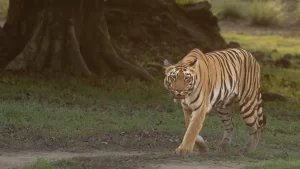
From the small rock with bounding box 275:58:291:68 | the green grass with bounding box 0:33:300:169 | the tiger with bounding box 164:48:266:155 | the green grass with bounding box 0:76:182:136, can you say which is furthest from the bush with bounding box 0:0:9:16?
the tiger with bounding box 164:48:266:155

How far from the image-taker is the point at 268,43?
28.7 meters

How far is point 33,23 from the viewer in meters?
18.7

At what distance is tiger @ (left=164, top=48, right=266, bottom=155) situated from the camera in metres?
10.7

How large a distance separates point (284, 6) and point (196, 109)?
82.9 ft

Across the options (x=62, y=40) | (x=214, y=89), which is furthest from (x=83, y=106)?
(x=214, y=89)

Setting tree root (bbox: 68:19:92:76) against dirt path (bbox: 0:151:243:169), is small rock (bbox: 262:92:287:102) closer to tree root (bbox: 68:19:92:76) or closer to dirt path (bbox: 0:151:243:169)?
tree root (bbox: 68:19:92:76)

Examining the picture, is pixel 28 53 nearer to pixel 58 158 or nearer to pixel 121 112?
pixel 121 112

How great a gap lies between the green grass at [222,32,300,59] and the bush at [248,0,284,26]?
2350 mm

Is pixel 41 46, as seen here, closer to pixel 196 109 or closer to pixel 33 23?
pixel 33 23

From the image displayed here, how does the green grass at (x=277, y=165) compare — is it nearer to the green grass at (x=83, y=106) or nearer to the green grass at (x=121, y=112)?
the green grass at (x=121, y=112)

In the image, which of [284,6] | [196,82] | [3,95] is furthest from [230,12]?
[196,82]

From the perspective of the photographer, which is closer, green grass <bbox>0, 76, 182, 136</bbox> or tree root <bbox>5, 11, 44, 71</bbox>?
green grass <bbox>0, 76, 182, 136</bbox>

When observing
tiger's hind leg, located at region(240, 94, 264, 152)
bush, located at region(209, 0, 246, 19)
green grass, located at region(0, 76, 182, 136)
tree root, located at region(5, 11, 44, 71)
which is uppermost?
bush, located at region(209, 0, 246, 19)

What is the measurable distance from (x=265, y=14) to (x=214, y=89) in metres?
22.4
